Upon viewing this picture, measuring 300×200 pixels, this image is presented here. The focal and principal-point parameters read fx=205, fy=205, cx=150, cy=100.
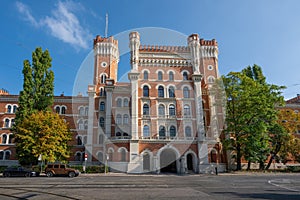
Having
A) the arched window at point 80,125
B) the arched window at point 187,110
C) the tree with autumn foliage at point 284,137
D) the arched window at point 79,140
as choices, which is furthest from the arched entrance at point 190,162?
the arched window at point 80,125

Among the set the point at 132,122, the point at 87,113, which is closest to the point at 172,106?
the point at 132,122

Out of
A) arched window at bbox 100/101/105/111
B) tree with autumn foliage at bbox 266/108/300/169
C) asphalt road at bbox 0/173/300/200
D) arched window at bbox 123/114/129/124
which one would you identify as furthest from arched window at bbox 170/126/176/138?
asphalt road at bbox 0/173/300/200

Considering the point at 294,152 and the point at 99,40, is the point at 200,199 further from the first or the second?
the point at 99,40

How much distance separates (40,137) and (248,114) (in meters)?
30.9

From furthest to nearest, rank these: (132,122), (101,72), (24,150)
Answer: (101,72) → (132,122) → (24,150)

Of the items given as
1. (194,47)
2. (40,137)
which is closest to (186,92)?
(194,47)

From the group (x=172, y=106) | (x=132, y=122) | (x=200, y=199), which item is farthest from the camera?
(x=172, y=106)

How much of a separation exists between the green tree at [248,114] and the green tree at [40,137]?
2591 cm

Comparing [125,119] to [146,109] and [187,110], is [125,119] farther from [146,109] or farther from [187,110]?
[187,110]

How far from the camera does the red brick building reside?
33.0 meters

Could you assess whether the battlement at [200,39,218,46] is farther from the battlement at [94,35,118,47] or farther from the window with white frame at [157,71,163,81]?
the battlement at [94,35,118,47]

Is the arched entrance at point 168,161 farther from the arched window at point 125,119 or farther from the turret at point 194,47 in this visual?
the turret at point 194,47

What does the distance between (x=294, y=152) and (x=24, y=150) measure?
42.0m

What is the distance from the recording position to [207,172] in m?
31.9
